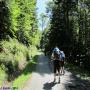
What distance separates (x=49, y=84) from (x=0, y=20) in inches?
457

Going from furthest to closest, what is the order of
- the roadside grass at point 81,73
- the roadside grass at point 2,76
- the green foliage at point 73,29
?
the green foliage at point 73,29 < the roadside grass at point 81,73 < the roadside grass at point 2,76

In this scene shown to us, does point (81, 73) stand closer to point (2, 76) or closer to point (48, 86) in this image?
point (48, 86)

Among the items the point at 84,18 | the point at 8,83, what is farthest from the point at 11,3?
the point at 84,18

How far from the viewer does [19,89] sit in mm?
14516

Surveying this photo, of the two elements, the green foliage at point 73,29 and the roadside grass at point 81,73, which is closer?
the roadside grass at point 81,73

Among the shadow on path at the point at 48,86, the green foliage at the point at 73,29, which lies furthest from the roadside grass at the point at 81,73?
the green foliage at the point at 73,29

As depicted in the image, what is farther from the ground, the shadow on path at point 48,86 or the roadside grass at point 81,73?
the shadow on path at point 48,86

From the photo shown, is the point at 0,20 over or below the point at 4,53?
over

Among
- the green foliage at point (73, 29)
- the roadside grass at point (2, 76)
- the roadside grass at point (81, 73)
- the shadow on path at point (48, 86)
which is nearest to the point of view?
the shadow on path at point (48, 86)

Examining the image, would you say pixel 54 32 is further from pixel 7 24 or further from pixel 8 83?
pixel 8 83

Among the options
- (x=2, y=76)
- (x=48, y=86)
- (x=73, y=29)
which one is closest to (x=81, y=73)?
(x=48, y=86)

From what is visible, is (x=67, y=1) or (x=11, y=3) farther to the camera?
(x=67, y=1)

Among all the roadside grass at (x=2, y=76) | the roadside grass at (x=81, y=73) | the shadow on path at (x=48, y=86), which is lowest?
the roadside grass at (x=81, y=73)

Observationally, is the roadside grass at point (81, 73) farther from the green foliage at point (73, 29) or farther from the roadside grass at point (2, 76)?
the green foliage at point (73, 29)
